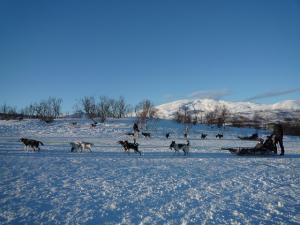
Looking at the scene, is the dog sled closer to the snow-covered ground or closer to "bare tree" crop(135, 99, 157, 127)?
the snow-covered ground

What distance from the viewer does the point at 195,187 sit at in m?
8.05

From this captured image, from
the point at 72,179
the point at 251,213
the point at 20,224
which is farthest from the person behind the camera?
the point at 72,179

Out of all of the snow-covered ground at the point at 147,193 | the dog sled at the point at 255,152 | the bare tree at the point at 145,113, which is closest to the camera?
the snow-covered ground at the point at 147,193

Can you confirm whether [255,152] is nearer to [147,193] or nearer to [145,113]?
[147,193]

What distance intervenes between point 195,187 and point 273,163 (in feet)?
19.5

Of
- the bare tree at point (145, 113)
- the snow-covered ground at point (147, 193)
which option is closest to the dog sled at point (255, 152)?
the snow-covered ground at point (147, 193)

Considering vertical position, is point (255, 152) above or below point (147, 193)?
above

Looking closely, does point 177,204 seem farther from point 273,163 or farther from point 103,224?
point 273,163

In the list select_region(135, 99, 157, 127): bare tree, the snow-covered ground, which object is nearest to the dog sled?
the snow-covered ground

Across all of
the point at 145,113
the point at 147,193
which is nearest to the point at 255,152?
the point at 147,193

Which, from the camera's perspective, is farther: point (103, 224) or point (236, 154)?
point (236, 154)

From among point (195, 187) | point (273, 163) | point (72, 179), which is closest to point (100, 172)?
point (72, 179)

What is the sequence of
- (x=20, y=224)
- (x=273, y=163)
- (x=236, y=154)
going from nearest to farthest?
(x=20, y=224) < (x=273, y=163) < (x=236, y=154)

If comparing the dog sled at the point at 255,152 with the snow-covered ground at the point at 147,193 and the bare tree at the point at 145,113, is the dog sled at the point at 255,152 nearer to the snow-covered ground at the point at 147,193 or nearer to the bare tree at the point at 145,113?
the snow-covered ground at the point at 147,193
